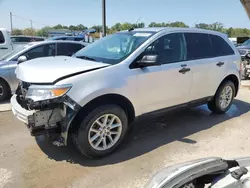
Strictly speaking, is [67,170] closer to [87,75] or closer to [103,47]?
[87,75]

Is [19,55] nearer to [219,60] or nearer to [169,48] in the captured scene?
[169,48]

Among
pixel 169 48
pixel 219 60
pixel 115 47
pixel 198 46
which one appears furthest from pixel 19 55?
pixel 219 60

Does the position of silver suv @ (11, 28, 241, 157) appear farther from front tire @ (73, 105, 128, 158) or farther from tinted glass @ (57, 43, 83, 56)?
tinted glass @ (57, 43, 83, 56)

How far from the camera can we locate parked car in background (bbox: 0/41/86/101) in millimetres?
6246

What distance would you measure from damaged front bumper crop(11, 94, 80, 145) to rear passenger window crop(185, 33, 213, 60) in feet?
7.64

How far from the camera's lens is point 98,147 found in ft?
11.3

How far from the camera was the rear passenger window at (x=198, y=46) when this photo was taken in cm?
445

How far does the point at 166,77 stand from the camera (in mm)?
3977

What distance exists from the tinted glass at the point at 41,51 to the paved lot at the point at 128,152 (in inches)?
80.8

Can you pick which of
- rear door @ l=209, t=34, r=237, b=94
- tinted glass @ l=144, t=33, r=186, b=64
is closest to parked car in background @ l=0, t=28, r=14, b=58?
tinted glass @ l=144, t=33, r=186, b=64

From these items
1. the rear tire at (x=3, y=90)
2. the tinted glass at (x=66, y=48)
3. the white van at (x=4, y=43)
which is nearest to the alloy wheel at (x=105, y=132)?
the rear tire at (x=3, y=90)

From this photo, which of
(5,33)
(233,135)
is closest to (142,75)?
(233,135)

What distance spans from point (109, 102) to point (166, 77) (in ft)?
3.50

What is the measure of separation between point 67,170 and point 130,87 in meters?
1.37
